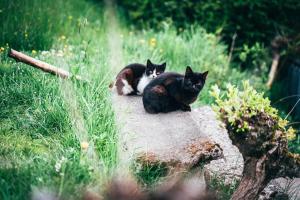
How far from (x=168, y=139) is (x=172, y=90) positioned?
0.82m

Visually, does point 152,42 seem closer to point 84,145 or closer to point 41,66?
point 41,66

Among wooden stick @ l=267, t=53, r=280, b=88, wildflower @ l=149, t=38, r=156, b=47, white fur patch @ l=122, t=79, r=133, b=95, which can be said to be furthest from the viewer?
wooden stick @ l=267, t=53, r=280, b=88

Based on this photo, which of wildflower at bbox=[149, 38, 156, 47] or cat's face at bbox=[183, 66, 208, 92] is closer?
cat's face at bbox=[183, 66, 208, 92]

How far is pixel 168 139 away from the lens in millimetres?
4527

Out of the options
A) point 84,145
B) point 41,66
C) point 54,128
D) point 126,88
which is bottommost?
point 54,128

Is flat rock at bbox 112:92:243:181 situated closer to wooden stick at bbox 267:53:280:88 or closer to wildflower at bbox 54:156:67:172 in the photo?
wildflower at bbox 54:156:67:172

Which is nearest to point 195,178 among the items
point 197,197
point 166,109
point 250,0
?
point 166,109

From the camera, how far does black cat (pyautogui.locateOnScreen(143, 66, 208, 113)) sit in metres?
5.08

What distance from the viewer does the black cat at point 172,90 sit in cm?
508

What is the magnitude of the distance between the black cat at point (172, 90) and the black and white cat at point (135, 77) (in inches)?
15.0

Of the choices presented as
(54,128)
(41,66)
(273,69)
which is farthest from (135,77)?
(273,69)

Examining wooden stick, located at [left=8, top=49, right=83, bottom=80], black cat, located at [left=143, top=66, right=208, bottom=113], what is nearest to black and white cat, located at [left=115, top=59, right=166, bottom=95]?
black cat, located at [left=143, top=66, right=208, bottom=113]

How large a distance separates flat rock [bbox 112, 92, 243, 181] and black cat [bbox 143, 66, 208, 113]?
10 centimetres

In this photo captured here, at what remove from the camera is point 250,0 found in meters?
8.34
